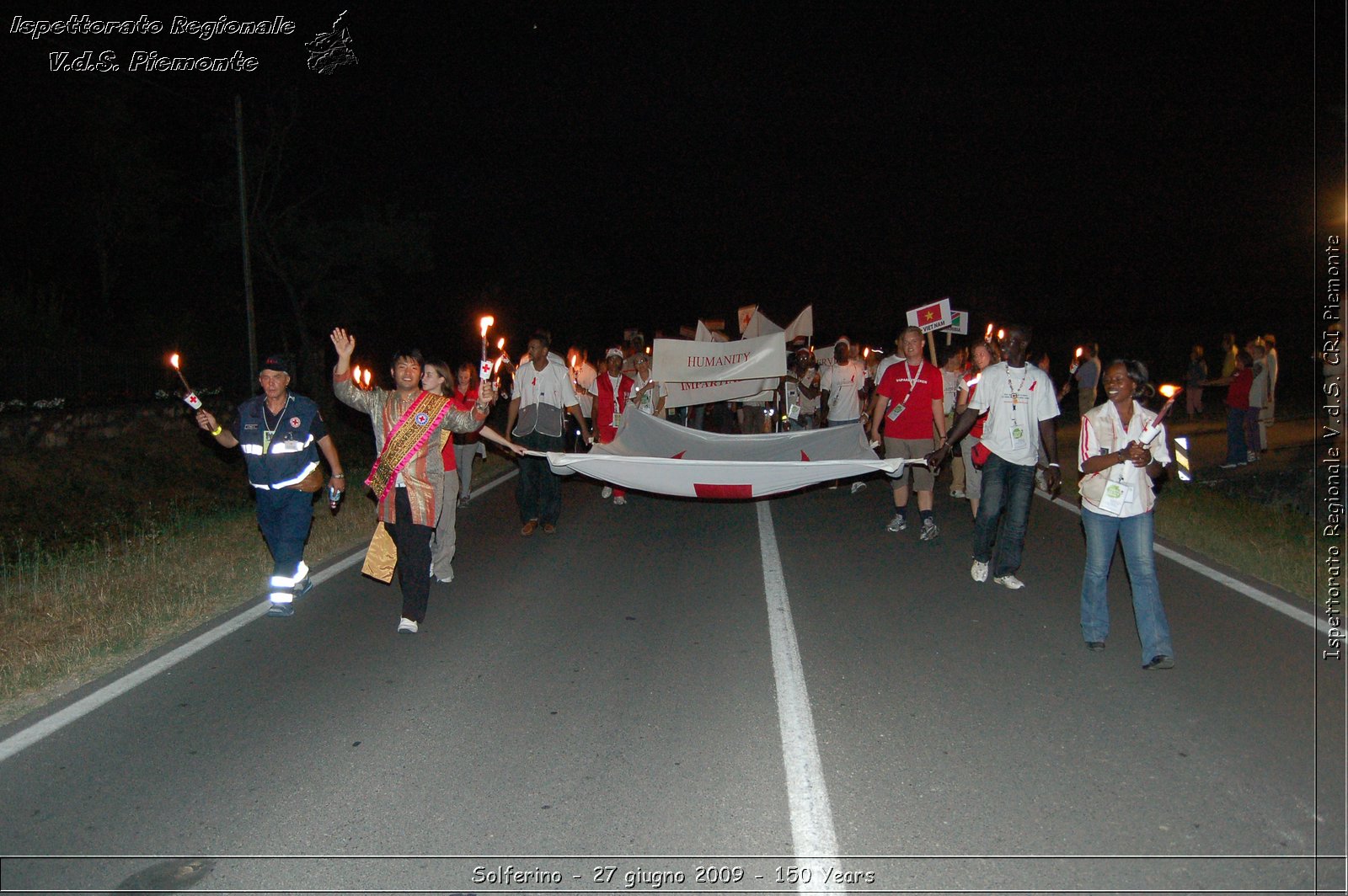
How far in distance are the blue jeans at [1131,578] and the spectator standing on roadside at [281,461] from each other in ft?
17.9

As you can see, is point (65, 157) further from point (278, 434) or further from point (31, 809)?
point (31, 809)

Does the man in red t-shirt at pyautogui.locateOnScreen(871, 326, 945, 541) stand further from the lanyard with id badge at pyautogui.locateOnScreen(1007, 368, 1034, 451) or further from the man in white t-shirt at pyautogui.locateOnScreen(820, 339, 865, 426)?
the man in white t-shirt at pyautogui.locateOnScreen(820, 339, 865, 426)

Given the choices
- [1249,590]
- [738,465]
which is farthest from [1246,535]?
[738,465]

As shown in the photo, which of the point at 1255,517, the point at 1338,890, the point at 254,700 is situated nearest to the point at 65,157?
the point at 254,700

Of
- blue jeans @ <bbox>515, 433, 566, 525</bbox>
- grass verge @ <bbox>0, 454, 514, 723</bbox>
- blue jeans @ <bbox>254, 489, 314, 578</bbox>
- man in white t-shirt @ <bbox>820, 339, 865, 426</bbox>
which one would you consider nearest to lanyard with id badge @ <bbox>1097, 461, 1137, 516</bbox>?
blue jeans @ <bbox>254, 489, 314, 578</bbox>

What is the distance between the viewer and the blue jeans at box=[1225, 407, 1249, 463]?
51.4 feet

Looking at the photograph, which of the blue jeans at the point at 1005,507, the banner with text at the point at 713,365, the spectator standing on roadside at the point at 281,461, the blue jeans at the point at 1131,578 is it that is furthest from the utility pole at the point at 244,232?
the blue jeans at the point at 1131,578

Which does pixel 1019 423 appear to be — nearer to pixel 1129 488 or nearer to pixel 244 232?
pixel 1129 488

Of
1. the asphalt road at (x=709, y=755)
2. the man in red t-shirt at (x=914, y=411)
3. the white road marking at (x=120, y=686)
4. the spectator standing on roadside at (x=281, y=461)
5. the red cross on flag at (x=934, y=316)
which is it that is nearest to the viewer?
the asphalt road at (x=709, y=755)

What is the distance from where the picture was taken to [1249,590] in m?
7.91

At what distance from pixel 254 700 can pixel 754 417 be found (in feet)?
41.6

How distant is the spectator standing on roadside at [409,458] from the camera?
23.2ft

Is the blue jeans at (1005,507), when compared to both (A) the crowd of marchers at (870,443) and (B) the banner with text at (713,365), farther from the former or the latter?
(B) the banner with text at (713,365)

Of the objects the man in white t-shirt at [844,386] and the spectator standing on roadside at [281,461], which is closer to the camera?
the spectator standing on roadside at [281,461]
